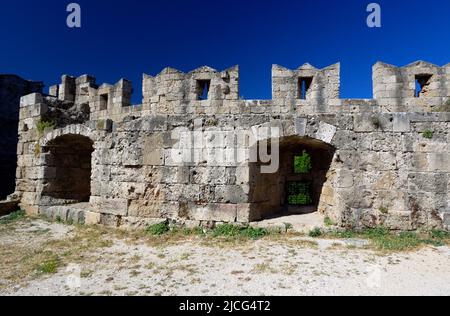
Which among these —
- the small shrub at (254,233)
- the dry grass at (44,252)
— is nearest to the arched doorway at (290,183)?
the small shrub at (254,233)

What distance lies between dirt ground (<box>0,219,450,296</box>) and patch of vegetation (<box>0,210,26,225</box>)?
2723 millimetres

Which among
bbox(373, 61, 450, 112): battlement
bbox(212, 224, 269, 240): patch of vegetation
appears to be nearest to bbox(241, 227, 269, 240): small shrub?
bbox(212, 224, 269, 240): patch of vegetation

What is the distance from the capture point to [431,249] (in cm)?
453

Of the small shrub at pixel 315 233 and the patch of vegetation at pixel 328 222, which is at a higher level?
the patch of vegetation at pixel 328 222

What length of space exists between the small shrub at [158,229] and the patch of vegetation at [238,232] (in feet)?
3.40

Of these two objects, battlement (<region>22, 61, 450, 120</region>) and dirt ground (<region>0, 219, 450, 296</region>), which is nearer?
dirt ground (<region>0, 219, 450, 296</region>)

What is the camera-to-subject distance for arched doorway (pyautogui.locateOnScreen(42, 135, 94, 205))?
8.42 metres

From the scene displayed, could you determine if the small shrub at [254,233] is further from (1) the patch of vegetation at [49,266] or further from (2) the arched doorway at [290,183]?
(1) the patch of vegetation at [49,266]

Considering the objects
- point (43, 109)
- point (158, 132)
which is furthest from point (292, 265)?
point (43, 109)

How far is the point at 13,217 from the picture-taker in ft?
25.9

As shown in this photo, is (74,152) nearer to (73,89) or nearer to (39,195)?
(39,195)

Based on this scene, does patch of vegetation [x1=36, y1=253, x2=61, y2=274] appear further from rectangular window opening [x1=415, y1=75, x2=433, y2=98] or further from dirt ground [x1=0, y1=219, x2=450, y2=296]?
rectangular window opening [x1=415, y1=75, x2=433, y2=98]

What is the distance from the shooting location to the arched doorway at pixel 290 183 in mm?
5934

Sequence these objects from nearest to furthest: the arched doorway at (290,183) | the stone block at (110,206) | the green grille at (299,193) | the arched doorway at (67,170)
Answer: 1. the arched doorway at (290,183)
2. the stone block at (110,206)
3. the green grille at (299,193)
4. the arched doorway at (67,170)
